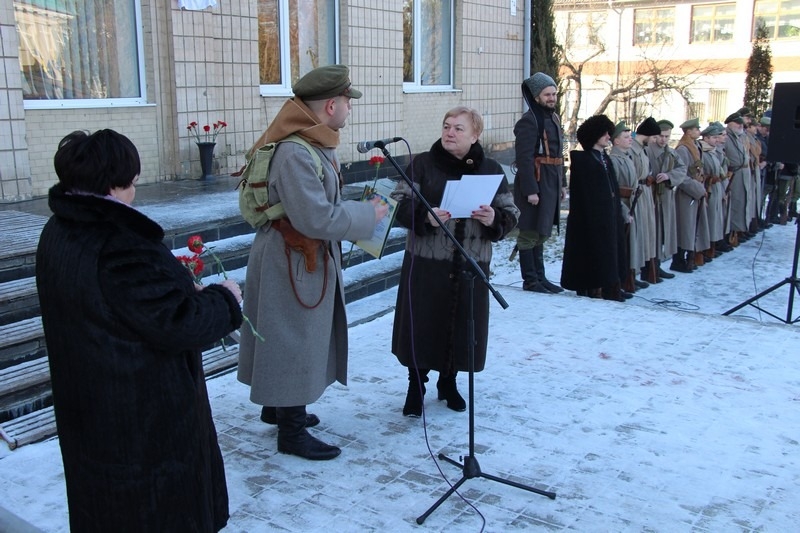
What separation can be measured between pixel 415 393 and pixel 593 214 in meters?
3.32

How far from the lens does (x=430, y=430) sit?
4.21 metres

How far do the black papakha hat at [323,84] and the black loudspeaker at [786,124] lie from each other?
17.7 ft

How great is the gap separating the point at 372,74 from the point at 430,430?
23.5 ft

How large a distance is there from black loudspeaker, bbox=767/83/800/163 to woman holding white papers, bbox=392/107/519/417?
4400 millimetres

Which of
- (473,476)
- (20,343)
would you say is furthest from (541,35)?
(473,476)

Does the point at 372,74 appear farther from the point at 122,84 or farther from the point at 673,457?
the point at 673,457

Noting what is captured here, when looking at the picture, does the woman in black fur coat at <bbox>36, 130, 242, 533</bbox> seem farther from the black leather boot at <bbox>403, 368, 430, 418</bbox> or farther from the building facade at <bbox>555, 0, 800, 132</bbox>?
the building facade at <bbox>555, 0, 800, 132</bbox>

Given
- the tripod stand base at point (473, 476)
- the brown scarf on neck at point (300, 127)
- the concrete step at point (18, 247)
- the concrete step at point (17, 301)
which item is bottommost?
the tripod stand base at point (473, 476)

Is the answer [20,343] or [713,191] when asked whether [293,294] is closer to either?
[20,343]

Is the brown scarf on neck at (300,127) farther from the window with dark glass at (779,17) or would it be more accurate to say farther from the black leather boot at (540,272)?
the window with dark glass at (779,17)

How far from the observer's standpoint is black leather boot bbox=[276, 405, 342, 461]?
12.5 ft

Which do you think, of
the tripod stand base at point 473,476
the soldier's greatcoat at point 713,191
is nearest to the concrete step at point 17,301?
the tripod stand base at point 473,476

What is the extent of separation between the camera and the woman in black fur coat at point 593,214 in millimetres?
6953

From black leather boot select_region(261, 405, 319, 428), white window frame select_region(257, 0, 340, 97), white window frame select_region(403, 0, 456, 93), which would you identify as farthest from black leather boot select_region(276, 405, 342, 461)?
white window frame select_region(403, 0, 456, 93)
